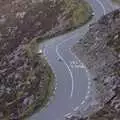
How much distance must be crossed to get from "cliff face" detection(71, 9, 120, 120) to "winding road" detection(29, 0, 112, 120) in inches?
25.7

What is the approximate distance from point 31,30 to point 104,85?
48.3 ft

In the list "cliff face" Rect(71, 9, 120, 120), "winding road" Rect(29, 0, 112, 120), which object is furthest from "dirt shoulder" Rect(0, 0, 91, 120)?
"cliff face" Rect(71, 9, 120, 120)

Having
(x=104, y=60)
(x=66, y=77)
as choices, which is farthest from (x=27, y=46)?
(x=104, y=60)

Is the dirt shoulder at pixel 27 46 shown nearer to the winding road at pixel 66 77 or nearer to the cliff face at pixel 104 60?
the winding road at pixel 66 77

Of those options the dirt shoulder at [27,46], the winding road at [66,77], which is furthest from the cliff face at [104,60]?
the dirt shoulder at [27,46]

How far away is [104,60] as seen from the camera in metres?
32.8

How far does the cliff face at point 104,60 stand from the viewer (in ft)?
91.4

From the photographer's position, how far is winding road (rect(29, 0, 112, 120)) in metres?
29.6

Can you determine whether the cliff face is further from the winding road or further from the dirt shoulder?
the dirt shoulder

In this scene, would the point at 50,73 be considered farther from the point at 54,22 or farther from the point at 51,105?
the point at 54,22

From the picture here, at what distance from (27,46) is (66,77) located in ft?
24.3

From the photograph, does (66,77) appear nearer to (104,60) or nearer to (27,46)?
(104,60)

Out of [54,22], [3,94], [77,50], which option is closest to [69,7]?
[54,22]

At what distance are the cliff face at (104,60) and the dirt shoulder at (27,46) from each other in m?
2.88
